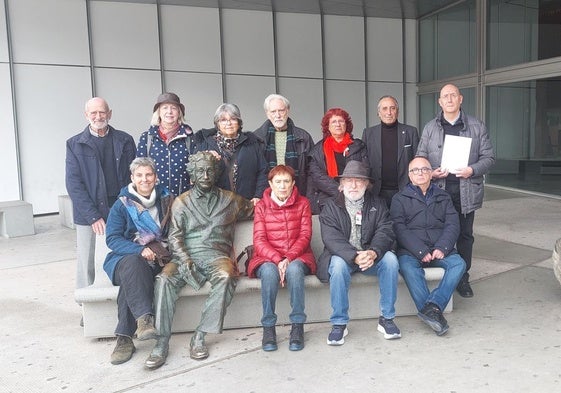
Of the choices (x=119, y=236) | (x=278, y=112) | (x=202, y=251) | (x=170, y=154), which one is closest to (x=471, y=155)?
(x=278, y=112)

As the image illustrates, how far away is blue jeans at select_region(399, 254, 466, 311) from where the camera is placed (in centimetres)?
413

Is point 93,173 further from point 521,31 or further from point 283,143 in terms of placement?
point 521,31

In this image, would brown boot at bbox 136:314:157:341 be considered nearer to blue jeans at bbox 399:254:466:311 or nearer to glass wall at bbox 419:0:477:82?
blue jeans at bbox 399:254:466:311

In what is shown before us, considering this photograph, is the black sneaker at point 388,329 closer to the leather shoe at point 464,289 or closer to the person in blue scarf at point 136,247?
the leather shoe at point 464,289

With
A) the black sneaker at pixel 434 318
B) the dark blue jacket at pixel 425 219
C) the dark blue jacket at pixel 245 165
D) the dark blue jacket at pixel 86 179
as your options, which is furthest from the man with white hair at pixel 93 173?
the black sneaker at pixel 434 318

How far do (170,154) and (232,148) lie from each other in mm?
530

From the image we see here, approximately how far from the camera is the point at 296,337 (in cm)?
386

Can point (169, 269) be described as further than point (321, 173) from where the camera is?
No

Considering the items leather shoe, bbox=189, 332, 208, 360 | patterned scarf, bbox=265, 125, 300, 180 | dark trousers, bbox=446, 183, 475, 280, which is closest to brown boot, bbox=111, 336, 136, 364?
leather shoe, bbox=189, 332, 208, 360

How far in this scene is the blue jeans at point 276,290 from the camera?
390cm

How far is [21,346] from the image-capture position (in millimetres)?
4098

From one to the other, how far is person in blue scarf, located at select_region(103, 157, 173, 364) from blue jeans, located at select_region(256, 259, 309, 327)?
0.80 m

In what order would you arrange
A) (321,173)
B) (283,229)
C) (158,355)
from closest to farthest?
(158,355), (283,229), (321,173)

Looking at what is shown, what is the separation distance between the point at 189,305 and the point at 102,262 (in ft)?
2.73
